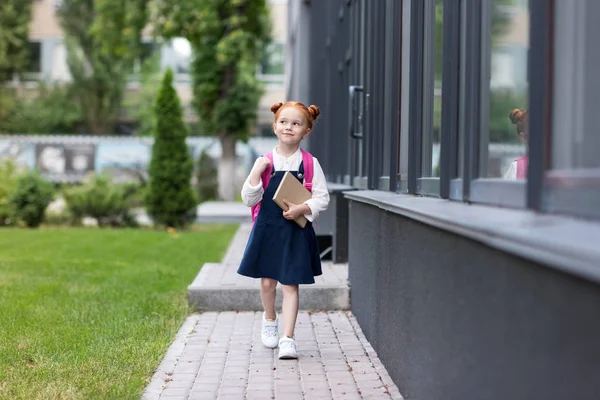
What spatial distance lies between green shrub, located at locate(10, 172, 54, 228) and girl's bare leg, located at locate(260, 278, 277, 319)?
1469 cm

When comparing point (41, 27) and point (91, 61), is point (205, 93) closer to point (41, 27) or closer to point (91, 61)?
point (91, 61)

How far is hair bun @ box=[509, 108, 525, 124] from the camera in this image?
11.2 ft

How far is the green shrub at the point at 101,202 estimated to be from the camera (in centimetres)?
2017

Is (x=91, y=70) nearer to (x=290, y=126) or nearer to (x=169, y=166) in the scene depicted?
(x=169, y=166)

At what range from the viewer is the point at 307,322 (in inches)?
288

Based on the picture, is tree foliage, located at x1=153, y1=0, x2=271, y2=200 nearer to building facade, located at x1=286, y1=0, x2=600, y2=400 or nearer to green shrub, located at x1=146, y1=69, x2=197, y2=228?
green shrub, located at x1=146, y1=69, x2=197, y2=228

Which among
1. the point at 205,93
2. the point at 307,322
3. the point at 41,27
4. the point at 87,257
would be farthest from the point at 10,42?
the point at 307,322

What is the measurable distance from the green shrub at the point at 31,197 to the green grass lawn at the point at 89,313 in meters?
4.92

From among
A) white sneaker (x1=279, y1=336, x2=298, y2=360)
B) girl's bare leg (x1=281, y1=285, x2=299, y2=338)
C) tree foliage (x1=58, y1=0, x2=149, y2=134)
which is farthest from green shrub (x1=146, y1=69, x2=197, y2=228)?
tree foliage (x1=58, y1=0, x2=149, y2=134)

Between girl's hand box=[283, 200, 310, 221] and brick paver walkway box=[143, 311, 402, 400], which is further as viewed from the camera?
girl's hand box=[283, 200, 310, 221]

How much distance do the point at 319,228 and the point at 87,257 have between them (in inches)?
152

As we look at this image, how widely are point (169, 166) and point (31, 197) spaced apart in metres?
2.99

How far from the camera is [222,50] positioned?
101 feet

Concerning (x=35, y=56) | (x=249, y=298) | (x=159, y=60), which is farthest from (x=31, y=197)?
(x=35, y=56)
